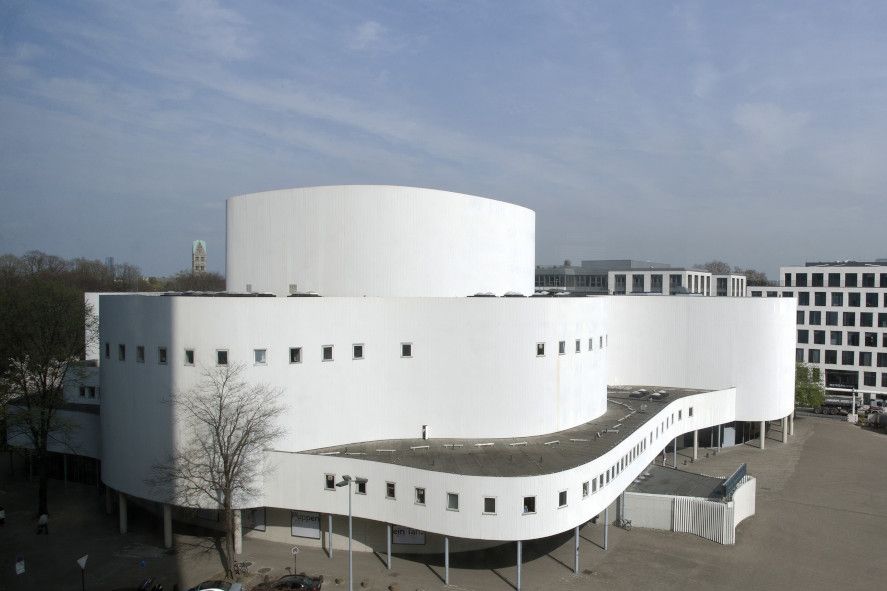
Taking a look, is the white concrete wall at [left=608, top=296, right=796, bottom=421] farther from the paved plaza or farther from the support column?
the support column

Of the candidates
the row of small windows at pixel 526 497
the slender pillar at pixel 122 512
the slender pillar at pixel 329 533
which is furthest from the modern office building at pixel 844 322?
the slender pillar at pixel 122 512

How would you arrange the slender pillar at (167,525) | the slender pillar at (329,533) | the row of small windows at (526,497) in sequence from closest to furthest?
the row of small windows at (526,497)
the slender pillar at (329,533)
the slender pillar at (167,525)

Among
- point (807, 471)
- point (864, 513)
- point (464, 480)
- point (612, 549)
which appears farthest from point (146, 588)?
point (807, 471)

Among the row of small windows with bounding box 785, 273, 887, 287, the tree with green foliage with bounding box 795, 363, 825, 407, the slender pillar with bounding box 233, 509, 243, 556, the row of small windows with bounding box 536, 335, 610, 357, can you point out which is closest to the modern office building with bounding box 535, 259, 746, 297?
the row of small windows with bounding box 785, 273, 887, 287

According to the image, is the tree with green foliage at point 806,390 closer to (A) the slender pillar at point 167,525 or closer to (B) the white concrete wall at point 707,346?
(B) the white concrete wall at point 707,346

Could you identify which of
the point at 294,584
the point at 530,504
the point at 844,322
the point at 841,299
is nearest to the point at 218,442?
the point at 294,584

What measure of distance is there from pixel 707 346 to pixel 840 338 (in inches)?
1363

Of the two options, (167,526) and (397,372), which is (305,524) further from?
(397,372)

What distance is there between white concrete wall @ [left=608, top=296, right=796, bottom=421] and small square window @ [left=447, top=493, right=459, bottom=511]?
28.9 meters

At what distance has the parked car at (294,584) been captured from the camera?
24266 millimetres

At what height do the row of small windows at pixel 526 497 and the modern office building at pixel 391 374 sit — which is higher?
the modern office building at pixel 391 374

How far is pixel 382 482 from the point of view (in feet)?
87.7

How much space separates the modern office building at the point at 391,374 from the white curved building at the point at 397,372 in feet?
0.30

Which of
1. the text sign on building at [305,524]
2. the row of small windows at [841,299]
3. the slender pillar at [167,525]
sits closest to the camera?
the slender pillar at [167,525]
